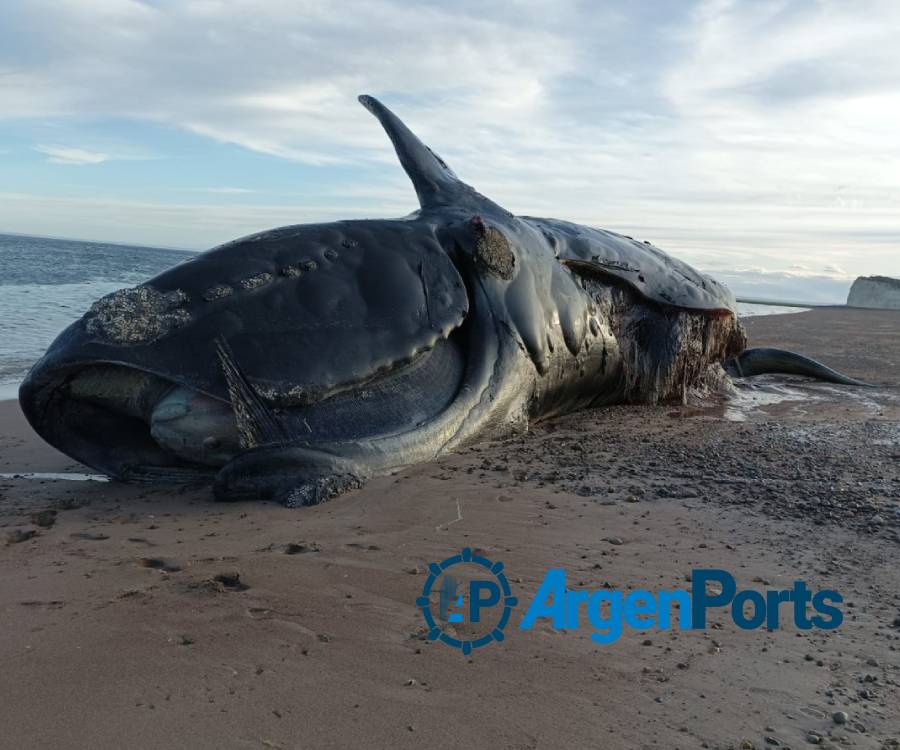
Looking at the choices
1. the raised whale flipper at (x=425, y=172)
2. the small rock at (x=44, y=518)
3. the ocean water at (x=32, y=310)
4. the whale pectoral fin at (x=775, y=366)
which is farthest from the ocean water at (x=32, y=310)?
the whale pectoral fin at (x=775, y=366)

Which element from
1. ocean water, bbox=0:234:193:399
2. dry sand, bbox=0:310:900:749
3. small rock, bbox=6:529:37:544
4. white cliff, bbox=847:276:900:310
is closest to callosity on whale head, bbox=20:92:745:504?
dry sand, bbox=0:310:900:749

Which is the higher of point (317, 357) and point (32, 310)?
point (317, 357)

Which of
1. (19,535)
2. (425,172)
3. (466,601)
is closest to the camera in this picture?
(466,601)

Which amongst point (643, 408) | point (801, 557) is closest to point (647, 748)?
point (801, 557)

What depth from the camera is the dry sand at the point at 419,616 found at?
2387 millimetres

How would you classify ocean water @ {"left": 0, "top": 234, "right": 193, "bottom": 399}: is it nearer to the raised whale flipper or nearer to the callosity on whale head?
the raised whale flipper

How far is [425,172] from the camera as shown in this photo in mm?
7203

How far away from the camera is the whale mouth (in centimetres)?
477

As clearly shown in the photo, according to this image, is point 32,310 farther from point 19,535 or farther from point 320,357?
point 19,535

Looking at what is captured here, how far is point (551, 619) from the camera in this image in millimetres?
3064

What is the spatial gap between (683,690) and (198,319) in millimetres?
3301

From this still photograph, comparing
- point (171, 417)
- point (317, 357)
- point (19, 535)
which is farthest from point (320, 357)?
point (19, 535)

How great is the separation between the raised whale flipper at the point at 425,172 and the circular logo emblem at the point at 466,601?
3.97m

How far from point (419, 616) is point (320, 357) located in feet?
7.36
